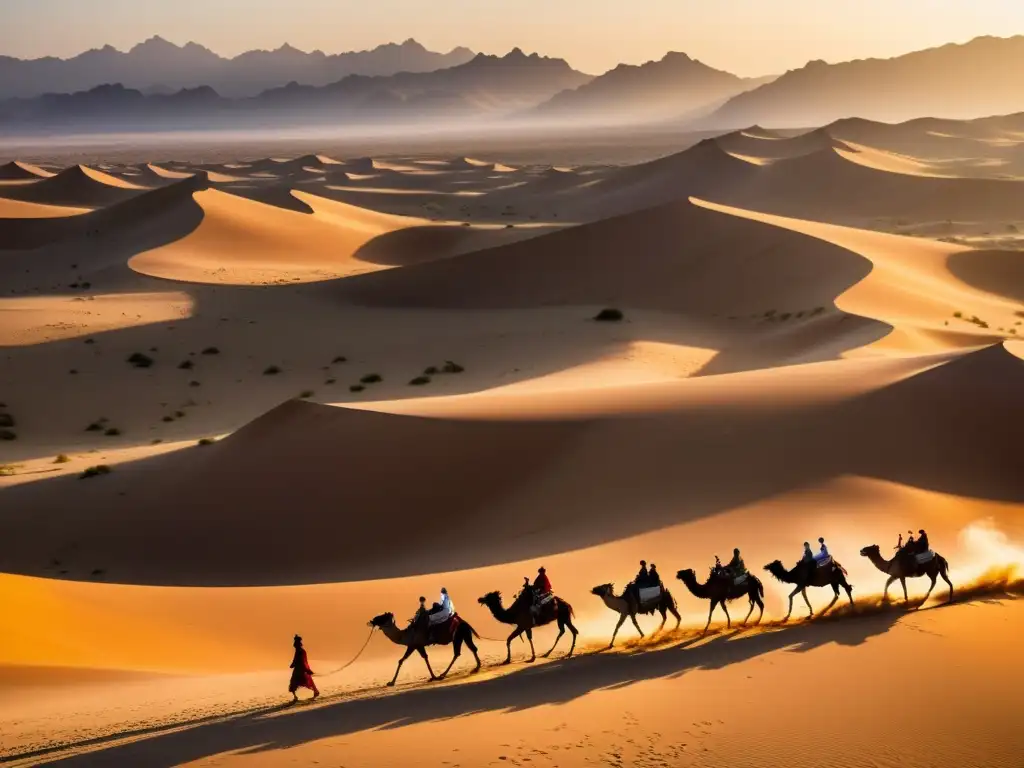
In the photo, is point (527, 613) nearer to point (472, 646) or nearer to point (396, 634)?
point (472, 646)

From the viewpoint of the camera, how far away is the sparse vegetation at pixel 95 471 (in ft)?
70.4

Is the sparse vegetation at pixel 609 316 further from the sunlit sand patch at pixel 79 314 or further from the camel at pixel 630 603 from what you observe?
the camel at pixel 630 603

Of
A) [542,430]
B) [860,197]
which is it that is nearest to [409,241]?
[860,197]

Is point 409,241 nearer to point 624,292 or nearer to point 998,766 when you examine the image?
point 624,292

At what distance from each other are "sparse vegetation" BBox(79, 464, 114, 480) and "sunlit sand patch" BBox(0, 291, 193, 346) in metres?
16.7

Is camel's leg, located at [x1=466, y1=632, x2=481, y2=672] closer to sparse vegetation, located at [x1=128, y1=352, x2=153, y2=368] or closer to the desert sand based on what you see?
the desert sand

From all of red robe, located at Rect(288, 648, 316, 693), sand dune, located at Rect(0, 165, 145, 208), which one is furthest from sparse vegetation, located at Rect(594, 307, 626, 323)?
sand dune, located at Rect(0, 165, 145, 208)

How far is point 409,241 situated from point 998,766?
204ft

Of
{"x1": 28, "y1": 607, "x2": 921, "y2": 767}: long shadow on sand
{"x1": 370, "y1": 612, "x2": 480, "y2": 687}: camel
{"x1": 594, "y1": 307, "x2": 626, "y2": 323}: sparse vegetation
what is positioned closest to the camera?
{"x1": 28, "y1": 607, "x2": 921, "y2": 767}: long shadow on sand

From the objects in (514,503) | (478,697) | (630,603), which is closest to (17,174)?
(514,503)

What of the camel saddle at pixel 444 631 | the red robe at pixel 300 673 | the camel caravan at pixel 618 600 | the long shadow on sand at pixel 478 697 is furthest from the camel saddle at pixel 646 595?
the red robe at pixel 300 673

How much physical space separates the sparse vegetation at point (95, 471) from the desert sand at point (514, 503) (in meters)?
0.26

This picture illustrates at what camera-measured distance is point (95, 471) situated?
70.9ft

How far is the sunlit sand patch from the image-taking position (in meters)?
37.9
